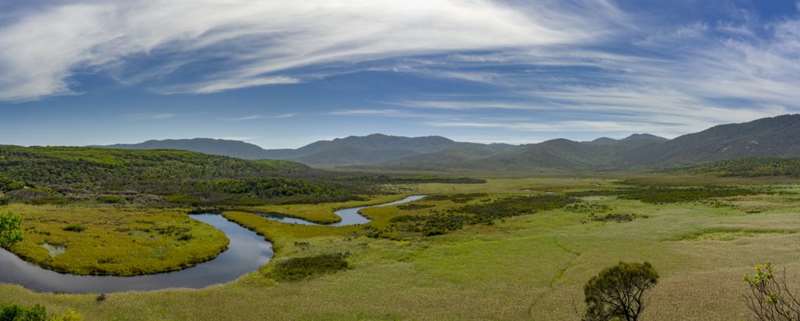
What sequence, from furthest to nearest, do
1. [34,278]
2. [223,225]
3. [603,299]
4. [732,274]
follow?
[223,225] < [34,278] < [732,274] < [603,299]

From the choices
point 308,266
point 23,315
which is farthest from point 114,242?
point 23,315

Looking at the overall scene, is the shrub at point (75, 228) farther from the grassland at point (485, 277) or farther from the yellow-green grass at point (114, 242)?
the grassland at point (485, 277)

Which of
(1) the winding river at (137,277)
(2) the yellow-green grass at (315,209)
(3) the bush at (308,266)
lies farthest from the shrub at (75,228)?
(3) the bush at (308,266)

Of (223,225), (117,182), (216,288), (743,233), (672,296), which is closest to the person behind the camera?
(672,296)

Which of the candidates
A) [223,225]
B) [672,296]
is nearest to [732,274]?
[672,296]

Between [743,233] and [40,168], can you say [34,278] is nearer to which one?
[743,233]
